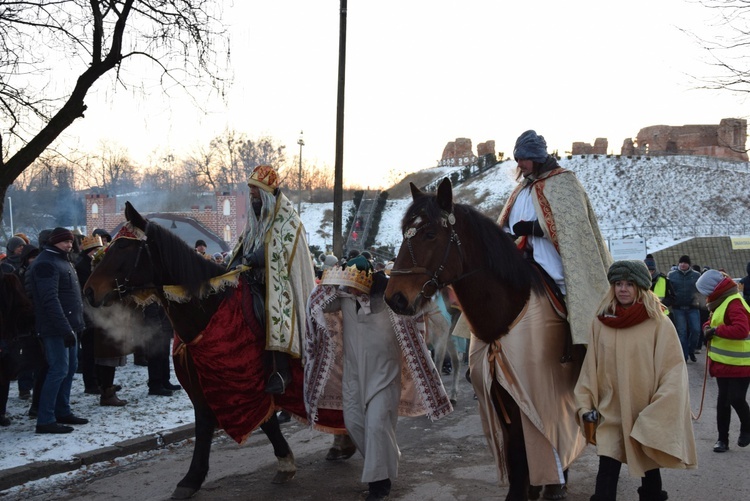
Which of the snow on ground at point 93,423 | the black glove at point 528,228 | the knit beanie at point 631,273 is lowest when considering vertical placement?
the snow on ground at point 93,423

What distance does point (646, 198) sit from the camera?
53.0m

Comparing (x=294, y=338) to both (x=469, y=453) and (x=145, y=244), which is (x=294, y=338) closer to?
(x=145, y=244)

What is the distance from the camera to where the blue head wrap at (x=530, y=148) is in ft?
17.7

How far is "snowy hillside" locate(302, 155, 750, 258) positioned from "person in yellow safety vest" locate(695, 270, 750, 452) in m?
36.1

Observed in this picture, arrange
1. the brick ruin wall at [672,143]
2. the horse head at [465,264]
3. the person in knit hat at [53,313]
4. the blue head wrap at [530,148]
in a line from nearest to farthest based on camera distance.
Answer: the horse head at [465,264]
the blue head wrap at [530,148]
the person in knit hat at [53,313]
the brick ruin wall at [672,143]

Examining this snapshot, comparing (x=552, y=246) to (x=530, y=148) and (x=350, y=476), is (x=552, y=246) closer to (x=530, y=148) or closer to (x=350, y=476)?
(x=530, y=148)

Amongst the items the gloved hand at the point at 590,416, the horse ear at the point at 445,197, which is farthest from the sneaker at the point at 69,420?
the gloved hand at the point at 590,416

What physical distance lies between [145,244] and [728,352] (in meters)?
5.63

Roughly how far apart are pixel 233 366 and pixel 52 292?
9.98 feet

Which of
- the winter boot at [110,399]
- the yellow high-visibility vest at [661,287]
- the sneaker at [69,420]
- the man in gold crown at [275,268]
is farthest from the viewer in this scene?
the yellow high-visibility vest at [661,287]

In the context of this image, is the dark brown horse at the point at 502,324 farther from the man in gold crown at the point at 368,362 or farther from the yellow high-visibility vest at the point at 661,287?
the yellow high-visibility vest at the point at 661,287

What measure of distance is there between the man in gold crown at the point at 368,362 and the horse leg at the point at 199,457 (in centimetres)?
82

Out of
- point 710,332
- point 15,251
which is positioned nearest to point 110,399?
point 15,251

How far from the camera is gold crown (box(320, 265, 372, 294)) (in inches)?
224
